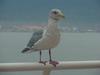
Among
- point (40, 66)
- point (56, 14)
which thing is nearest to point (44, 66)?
point (40, 66)

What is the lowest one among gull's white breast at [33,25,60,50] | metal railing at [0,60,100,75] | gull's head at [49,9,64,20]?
metal railing at [0,60,100,75]

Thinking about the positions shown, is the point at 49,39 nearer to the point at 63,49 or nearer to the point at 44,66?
the point at 44,66

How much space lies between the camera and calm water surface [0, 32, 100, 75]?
1.23 meters

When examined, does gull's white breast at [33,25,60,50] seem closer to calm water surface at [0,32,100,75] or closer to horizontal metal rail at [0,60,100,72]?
horizontal metal rail at [0,60,100,72]

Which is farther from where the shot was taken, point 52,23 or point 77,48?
point 77,48

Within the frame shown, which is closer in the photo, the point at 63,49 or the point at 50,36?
the point at 50,36

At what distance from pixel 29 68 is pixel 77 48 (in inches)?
20.0

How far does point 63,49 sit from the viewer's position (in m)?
1.31

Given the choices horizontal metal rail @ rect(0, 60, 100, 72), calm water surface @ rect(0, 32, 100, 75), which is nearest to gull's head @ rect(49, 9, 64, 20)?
horizontal metal rail @ rect(0, 60, 100, 72)

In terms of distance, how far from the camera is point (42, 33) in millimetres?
912

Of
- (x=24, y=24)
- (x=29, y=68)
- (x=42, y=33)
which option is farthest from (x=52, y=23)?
(x=24, y=24)

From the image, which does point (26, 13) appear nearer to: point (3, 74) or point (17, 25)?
point (17, 25)

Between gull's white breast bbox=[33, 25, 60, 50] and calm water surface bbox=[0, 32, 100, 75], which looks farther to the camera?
calm water surface bbox=[0, 32, 100, 75]

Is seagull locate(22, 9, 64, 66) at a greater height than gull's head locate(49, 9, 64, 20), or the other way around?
gull's head locate(49, 9, 64, 20)
